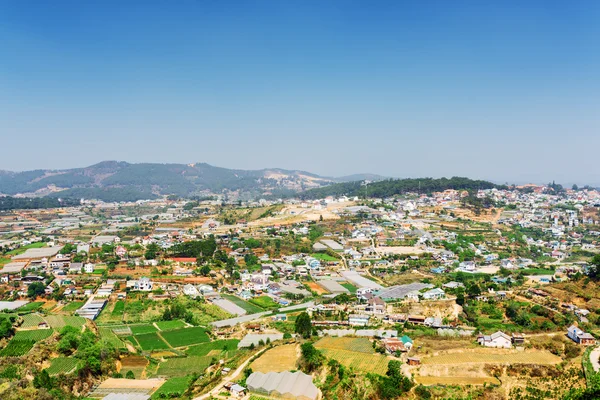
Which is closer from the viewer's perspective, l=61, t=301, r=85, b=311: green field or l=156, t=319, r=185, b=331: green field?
l=156, t=319, r=185, b=331: green field

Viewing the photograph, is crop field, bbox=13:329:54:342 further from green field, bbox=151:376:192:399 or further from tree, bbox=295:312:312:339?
tree, bbox=295:312:312:339

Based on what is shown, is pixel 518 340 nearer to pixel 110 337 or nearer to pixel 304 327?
pixel 304 327

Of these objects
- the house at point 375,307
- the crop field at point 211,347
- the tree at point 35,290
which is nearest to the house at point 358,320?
the house at point 375,307

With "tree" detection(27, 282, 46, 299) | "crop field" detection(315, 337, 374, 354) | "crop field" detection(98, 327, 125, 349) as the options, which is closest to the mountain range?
"tree" detection(27, 282, 46, 299)

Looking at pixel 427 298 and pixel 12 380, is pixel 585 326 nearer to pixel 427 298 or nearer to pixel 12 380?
pixel 427 298

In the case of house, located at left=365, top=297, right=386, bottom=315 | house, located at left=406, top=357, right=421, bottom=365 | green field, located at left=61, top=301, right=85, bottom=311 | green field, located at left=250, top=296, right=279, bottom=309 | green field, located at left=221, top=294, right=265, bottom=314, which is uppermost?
house, located at left=406, top=357, right=421, bottom=365

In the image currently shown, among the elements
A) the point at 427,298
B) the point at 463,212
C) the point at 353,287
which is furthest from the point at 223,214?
the point at 427,298

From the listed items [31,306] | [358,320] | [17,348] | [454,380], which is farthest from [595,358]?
[31,306]

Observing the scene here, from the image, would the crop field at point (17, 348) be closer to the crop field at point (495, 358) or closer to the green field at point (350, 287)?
the crop field at point (495, 358)
